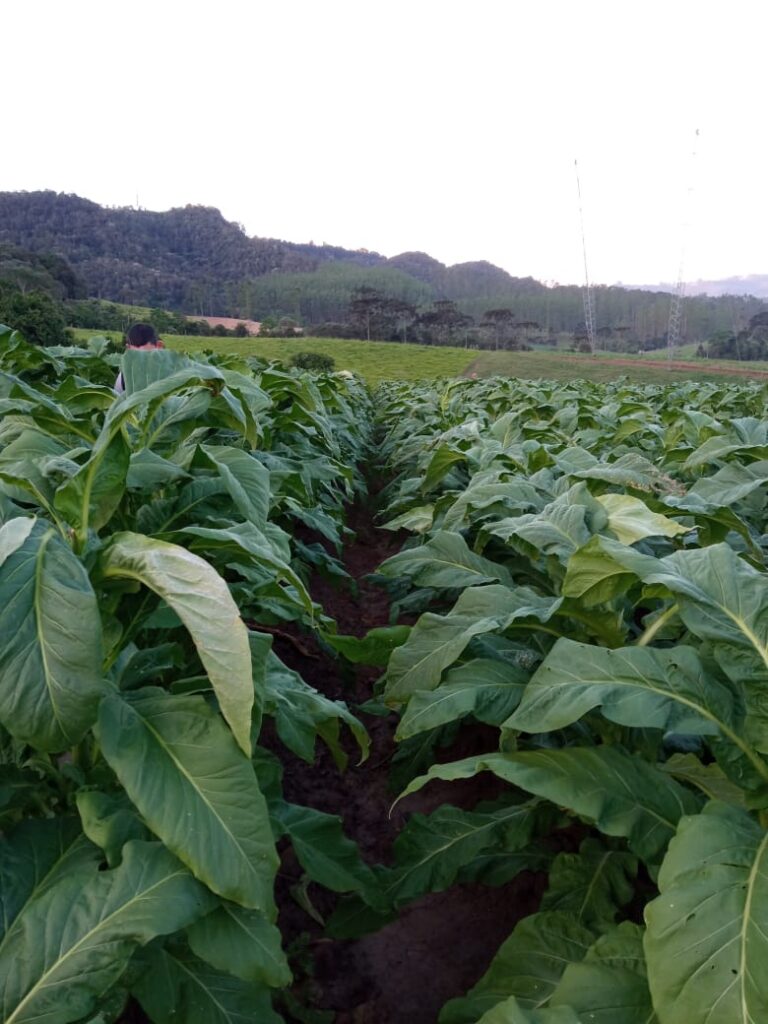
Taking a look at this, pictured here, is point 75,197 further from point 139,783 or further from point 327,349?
point 139,783

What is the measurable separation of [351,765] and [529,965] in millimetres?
1310

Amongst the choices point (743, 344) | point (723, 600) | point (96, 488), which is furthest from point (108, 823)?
point (743, 344)

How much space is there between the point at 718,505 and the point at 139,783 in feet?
5.72

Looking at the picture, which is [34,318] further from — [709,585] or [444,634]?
[709,585]

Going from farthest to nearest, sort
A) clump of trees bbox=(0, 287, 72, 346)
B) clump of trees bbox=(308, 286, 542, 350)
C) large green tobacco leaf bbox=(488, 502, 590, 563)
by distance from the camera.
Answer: clump of trees bbox=(308, 286, 542, 350) < clump of trees bbox=(0, 287, 72, 346) < large green tobacco leaf bbox=(488, 502, 590, 563)

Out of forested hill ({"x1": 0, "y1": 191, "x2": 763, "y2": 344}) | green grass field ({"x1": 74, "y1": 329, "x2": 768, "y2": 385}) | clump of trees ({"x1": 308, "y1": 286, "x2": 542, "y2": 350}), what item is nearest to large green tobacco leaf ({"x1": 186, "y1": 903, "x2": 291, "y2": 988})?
green grass field ({"x1": 74, "y1": 329, "x2": 768, "y2": 385})

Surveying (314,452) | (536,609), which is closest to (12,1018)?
(536,609)

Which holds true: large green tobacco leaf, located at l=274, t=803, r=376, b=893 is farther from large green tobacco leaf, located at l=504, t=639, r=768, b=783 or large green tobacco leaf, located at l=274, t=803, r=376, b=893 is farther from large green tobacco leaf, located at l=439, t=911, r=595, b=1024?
large green tobacco leaf, located at l=504, t=639, r=768, b=783

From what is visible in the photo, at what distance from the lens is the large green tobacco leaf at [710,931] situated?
0.97 metres

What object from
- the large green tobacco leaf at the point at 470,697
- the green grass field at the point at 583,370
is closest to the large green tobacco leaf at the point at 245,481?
the large green tobacco leaf at the point at 470,697

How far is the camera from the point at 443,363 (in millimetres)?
38625

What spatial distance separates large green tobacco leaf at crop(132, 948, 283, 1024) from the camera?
1.24 meters

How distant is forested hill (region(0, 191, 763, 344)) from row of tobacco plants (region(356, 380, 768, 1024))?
6738 centimetres

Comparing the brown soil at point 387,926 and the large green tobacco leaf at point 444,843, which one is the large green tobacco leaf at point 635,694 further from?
the brown soil at point 387,926
